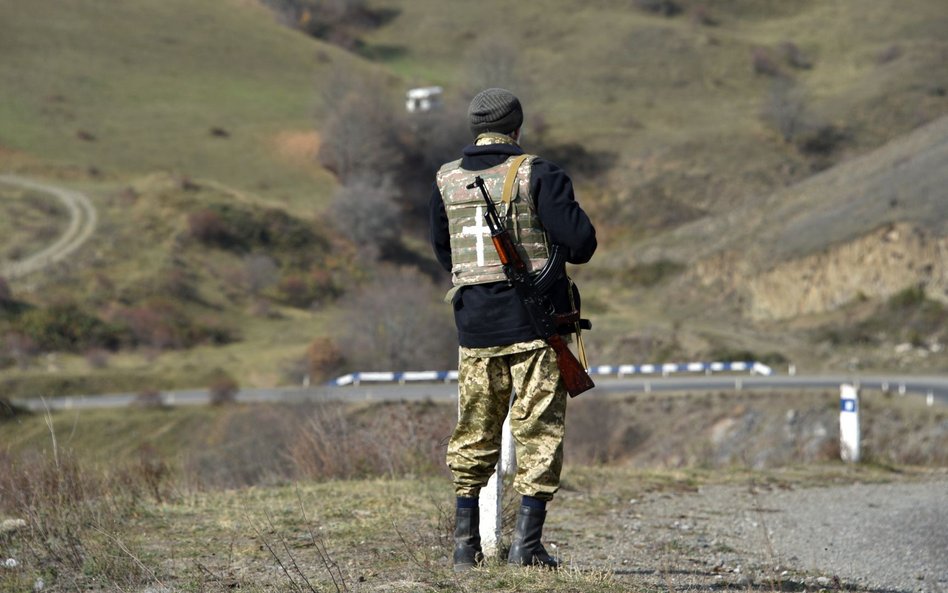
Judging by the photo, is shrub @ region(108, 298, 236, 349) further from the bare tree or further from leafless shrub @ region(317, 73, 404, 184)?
the bare tree

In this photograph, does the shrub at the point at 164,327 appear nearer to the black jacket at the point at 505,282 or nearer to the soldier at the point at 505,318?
the soldier at the point at 505,318

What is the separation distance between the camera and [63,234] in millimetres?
56656

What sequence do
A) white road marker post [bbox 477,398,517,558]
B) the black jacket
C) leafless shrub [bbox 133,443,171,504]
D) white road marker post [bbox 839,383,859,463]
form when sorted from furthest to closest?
white road marker post [bbox 839,383,859,463] < leafless shrub [bbox 133,443,171,504] < white road marker post [bbox 477,398,517,558] < the black jacket

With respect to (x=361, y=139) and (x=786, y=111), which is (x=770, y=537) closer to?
(x=361, y=139)

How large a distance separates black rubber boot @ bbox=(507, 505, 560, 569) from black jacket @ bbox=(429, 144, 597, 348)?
2.61 feet

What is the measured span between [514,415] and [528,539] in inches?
22.6

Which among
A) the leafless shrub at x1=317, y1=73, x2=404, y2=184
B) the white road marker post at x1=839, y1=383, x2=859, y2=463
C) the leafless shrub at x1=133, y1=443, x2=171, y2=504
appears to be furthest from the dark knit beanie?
the leafless shrub at x1=317, y1=73, x2=404, y2=184

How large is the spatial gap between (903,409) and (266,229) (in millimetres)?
41276

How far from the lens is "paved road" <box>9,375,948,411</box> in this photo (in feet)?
97.2

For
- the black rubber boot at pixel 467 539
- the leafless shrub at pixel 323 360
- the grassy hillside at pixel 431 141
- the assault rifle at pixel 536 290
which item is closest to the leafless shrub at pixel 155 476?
A: the black rubber boot at pixel 467 539

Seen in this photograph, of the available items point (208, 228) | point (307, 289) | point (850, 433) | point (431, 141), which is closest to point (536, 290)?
point (850, 433)

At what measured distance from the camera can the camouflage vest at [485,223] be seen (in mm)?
5449

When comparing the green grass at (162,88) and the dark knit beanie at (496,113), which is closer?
the dark knit beanie at (496,113)

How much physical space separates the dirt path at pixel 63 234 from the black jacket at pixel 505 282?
49740 millimetres
